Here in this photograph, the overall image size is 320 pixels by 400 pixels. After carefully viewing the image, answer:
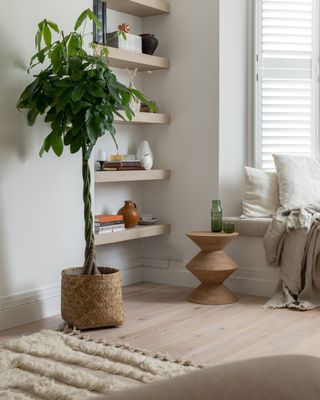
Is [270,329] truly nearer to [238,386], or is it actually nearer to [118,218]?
[118,218]

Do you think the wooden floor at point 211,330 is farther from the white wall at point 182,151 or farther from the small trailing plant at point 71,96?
the small trailing plant at point 71,96

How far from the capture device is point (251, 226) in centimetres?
458

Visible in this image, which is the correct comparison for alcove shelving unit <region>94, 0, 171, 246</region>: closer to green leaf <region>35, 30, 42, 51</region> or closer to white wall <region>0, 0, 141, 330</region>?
white wall <region>0, 0, 141, 330</region>

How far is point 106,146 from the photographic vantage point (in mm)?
4766

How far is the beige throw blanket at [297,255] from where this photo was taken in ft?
13.7

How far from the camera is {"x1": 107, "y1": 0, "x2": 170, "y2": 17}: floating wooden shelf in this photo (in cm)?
470

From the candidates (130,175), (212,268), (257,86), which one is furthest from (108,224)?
(257,86)

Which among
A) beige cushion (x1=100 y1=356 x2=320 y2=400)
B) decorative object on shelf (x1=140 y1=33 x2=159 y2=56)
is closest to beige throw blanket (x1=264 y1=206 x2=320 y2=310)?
decorative object on shelf (x1=140 y1=33 x2=159 y2=56)

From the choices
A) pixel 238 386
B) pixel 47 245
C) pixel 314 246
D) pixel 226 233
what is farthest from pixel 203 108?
pixel 238 386

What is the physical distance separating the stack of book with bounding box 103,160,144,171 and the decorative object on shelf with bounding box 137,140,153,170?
5 cm

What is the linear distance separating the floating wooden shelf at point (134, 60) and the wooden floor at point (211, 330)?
5.50 ft

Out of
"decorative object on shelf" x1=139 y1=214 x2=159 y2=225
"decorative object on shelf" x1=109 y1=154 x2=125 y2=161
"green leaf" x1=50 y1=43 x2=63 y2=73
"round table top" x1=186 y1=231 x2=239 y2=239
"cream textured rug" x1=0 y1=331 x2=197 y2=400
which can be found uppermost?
"green leaf" x1=50 y1=43 x2=63 y2=73

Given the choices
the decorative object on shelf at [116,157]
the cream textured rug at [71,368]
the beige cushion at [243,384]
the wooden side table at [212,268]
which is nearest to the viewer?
the beige cushion at [243,384]

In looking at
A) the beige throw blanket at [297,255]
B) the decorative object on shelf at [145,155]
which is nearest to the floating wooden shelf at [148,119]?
the decorative object on shelf at [145,155]
